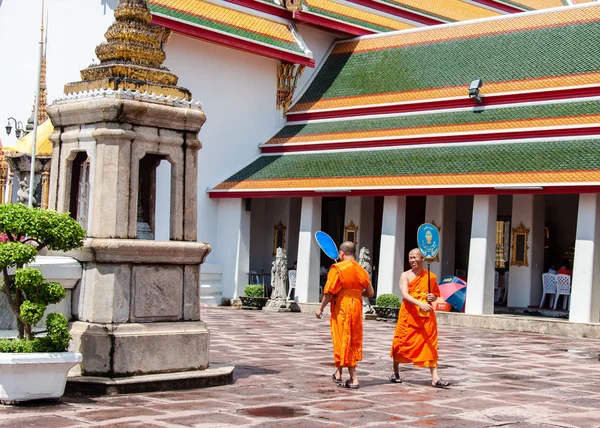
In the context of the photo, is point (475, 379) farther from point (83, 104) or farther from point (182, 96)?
point (83, 104)

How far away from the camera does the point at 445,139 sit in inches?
923

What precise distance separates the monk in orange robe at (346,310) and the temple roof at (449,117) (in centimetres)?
992

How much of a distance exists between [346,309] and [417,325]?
88cm

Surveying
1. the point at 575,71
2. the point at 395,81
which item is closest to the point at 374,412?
the point at 575,71

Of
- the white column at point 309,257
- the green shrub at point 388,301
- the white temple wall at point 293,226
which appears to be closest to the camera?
the green shrub at point 388,301

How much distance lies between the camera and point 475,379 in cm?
1182

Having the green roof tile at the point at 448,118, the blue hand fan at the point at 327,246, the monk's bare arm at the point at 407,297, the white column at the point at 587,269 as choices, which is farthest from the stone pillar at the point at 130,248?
the green roof tile at the point at 448,118

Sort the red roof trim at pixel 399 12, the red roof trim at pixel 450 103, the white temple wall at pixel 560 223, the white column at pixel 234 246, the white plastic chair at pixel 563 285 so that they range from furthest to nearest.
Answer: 1. the red roof trim at pixel 399 12
2. the white temple wall at pixel 560 223
3. the white column at pixel 234 246
4. the white plastic chair at pixel 563 285
5. the red roof trim at pixel 450 103

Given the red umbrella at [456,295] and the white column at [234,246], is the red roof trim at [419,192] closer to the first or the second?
the white column at [234,246]

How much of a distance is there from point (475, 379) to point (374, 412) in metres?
3.02

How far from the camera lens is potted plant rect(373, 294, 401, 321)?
71.1ft

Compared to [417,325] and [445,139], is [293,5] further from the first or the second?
[417,325]

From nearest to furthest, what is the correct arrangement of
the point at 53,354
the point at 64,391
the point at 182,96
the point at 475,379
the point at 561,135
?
the point at 53,354 < the point at 64,391 < the point at 182,96 < the point at 475,379 < the point at 561,135

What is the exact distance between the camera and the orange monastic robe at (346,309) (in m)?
10.6
